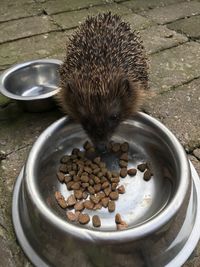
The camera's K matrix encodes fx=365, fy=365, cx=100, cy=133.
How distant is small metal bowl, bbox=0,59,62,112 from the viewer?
2.47 metres

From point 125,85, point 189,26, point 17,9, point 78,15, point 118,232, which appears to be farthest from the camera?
point 17,9

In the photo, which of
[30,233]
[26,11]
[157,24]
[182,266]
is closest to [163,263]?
[182,266]

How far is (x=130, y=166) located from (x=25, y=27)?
2.14m

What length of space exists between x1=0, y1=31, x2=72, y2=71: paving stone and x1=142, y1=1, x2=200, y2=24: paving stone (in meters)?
0.96

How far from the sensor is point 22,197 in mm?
1802

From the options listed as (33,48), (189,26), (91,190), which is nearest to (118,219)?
(91,190)

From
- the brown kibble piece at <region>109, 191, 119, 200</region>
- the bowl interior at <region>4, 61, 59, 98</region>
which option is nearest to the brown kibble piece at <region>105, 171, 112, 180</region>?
the brown kibble piece at <region>109, 191, 119, 200</region>

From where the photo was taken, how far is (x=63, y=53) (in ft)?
10.5

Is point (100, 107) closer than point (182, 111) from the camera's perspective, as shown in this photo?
Yes

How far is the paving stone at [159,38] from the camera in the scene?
3254 millimetres

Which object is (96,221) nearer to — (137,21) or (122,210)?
(122,210)

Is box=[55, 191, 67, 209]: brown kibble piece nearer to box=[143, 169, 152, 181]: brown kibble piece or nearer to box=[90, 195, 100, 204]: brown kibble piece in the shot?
box=[90, 195, 100, 204]: brown kibble piece

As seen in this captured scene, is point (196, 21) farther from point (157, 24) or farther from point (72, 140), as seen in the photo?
point (72, 140)

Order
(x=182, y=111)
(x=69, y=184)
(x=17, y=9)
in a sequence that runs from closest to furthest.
Result: (x=69, y=184), (x=182, y=111), (x=17, y=9)
